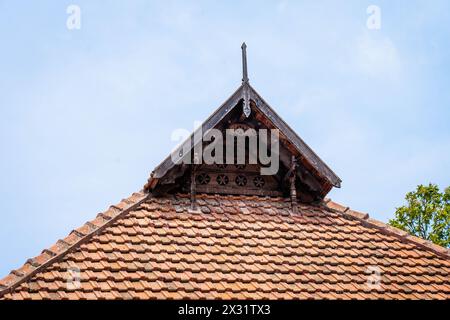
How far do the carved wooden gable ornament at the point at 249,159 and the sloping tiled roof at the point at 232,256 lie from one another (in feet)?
0.67

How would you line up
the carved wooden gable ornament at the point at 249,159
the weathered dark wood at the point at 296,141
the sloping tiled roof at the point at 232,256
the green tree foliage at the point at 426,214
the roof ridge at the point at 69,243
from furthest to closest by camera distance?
the green tree foliage at the point at 426,214 → the weathered dark wood at the point at 296,141 → the carved wooden gable ornament at the point at 249,159 → the sloping tiled roof at the point at 232,256 → the roof ridge at the point at 69,243

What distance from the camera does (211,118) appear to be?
10.8m

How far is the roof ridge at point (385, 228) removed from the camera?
35.9ft

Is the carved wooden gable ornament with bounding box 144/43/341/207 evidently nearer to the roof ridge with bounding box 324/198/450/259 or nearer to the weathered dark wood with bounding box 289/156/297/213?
the weathered dark wood with bounding box 289/156/297/213

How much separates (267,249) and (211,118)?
6.63 ft

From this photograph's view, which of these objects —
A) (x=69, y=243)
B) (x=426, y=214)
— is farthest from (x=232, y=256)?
(x=426, y=214)

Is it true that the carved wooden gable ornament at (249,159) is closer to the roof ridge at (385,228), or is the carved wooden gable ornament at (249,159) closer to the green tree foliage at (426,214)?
the roof ridge at (385,228)

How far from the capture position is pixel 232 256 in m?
9.94

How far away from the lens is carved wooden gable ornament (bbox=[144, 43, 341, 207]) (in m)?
10.8

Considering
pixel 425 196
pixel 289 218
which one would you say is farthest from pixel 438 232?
pixel 289 218

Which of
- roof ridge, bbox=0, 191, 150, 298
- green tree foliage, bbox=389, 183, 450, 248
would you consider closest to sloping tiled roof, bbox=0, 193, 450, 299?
roof ridge, bbox=0, 191, 150, 298

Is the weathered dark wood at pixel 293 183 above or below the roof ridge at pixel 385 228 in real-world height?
above

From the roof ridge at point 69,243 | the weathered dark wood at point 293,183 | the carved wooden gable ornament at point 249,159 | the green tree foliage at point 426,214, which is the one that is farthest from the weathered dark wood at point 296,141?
the green tree foliage at point 426,214

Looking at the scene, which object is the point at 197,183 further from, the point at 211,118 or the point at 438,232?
the point at 438,232
